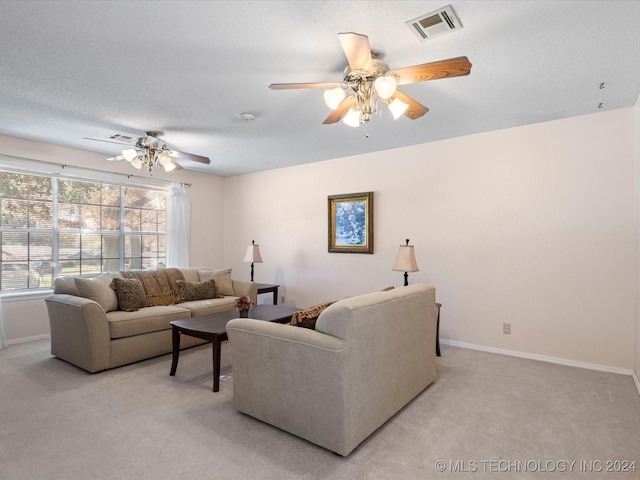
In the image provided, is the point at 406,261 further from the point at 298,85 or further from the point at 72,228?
the point at 72,228

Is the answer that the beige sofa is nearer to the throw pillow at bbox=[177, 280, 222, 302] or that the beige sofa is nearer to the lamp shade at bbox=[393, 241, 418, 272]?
the lamp shade at bbox=[393, 241, 418, 272]

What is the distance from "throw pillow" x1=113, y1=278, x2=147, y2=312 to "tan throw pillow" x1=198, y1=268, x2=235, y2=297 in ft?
3.29

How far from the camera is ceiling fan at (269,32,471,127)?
6.10 feet

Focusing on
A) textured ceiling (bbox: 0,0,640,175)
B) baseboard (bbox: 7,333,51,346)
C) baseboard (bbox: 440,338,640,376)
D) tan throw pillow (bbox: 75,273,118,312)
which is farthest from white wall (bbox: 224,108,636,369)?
baseboard (bbox: 7,333,51,346)

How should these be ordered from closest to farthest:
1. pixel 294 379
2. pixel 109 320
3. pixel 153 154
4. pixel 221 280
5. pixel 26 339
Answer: pixel 294 379
pixel 109 320
pixel 153 154
pixel 26 339
pixel 221 280

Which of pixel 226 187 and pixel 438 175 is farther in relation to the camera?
pixel 226 187

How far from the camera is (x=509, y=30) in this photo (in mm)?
2014

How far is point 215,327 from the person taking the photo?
3.00 meters

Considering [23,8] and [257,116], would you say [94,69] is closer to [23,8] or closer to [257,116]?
[23,8]

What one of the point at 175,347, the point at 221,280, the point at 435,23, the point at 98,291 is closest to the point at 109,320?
the point at 98,291

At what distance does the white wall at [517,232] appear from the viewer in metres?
3.21

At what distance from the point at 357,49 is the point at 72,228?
178 inches

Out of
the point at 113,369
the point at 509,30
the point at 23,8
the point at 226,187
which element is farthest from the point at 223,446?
the point at 226,187

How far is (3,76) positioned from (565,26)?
374 centimetres
